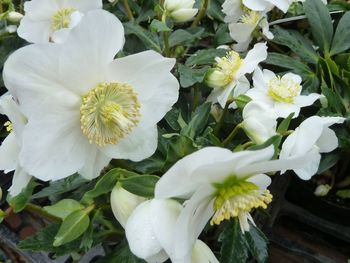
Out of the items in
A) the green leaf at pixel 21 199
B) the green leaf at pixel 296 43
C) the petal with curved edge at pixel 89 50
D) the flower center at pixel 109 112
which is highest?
the petal with curved edge at pixel 89 50

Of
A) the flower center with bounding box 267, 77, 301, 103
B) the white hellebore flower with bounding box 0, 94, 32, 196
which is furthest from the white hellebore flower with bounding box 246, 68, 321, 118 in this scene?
the white hellebore flower with bounding box 0, 94, 32, 196

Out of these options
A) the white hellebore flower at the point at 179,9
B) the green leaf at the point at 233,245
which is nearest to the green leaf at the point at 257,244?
the green leaf at the point at 233,245

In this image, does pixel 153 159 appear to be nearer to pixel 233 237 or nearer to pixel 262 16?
pixel 233 237

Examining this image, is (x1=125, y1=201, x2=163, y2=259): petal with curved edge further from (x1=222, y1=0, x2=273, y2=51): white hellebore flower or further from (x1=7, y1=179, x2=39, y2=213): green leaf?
(x1=222, y1=0, x2=273, y2=51): white hellebore flower

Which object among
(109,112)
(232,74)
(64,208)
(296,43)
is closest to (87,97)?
(109,112)

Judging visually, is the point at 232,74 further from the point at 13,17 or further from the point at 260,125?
the point at 13,17

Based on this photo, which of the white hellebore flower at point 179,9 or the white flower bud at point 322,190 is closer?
the white hellebore flower at point 179,9

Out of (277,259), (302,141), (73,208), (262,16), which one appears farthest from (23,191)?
(277,259)

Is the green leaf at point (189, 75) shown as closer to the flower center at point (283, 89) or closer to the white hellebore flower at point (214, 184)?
the flower center at point (283, 89)
